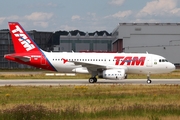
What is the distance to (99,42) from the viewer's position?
160 metres

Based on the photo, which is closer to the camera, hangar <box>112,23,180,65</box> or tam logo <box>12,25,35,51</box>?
tam logo <box>12,25,35,51</box>

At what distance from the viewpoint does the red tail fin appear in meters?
44.4

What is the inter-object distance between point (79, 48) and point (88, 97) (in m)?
127

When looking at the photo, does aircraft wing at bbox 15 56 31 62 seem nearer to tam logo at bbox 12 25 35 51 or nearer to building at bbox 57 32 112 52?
tam logo at bbox 12 25 35 51

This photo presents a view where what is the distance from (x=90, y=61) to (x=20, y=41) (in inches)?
317

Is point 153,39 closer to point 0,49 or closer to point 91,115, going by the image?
point 0,49

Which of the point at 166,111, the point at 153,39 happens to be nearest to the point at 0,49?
the point at 153,39

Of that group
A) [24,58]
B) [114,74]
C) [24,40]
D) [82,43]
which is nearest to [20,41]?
[24,40]

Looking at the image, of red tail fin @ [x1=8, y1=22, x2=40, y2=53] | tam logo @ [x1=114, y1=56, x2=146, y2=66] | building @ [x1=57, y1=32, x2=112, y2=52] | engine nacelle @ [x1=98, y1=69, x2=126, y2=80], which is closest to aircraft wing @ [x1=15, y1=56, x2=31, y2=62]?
red tail fin @ [x1=8, y1=22, x2=40, y2=53]

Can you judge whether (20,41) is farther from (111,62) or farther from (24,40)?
(111,62)

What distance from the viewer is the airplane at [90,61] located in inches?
1670

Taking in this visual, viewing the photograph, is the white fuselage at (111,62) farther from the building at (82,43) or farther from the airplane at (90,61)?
the building at (82,43)

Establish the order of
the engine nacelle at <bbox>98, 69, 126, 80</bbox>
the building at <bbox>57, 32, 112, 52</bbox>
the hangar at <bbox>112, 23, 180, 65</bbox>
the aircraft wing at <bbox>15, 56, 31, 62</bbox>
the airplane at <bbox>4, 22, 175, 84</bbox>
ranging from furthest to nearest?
the building at <bbox>57, 32, 112, 52</bbox> → the hangar at <bbox>112, 23, 180, 65</bbox> → the aircraft wing at <bbox>15, 56, 31, 62</bbox> → the airplane at <bbox>4, 22, 175, 84</bbox> → the engine nacelle at <bbox>98, 69, 126, 80</bbox>

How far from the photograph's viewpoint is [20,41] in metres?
44.6
